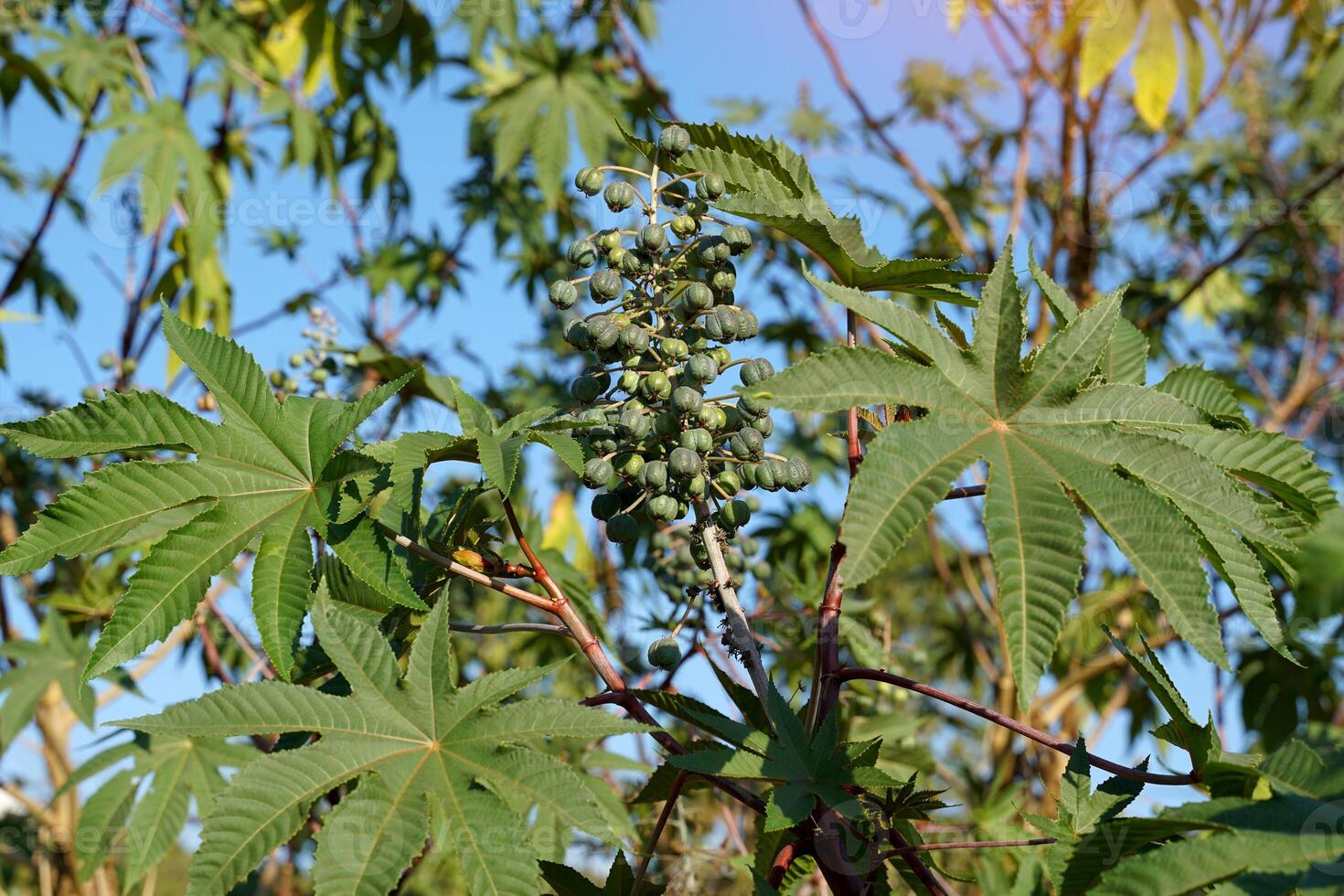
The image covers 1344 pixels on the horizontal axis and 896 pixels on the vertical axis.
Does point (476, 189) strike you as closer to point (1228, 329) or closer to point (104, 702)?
point (104, 702)

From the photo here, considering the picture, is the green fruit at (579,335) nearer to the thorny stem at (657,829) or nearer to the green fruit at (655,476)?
the green fruit at (655,476)

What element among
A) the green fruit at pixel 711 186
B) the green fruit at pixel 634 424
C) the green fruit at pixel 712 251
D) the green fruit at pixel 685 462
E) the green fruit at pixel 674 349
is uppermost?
the green fruit at pixel 711 186

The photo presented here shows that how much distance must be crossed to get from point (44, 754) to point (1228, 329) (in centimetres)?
638

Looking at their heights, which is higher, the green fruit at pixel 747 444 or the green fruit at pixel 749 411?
the green fruit at pixel 749 411

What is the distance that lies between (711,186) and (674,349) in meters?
0.22

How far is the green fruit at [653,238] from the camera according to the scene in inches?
53.6

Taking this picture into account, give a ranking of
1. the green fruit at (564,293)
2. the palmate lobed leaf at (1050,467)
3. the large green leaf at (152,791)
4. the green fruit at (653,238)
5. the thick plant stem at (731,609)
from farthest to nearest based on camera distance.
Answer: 1. the large green leaf at (152,791)
2. the green fruit at (564,293)
3. the green fruit at (653,238)
4. the thick plant stem at (731,609)
5. the palmate lobed leaf at (1050,467)

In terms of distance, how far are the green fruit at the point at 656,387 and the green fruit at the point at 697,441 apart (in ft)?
0.26

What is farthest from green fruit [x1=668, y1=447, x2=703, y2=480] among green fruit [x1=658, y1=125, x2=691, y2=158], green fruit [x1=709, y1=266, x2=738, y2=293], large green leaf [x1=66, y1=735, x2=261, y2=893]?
large green leaf [x1=66, y1=735, x2=261, y2=893]

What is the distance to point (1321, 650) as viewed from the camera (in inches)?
139

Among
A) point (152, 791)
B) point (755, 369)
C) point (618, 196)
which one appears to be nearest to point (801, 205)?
point (755, 369)

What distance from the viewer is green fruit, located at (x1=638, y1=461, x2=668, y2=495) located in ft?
4.32

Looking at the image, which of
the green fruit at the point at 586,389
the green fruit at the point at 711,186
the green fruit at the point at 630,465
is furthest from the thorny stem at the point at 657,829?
the green fruit at the point at 711,186

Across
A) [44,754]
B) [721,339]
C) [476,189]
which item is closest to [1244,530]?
[721,339]
